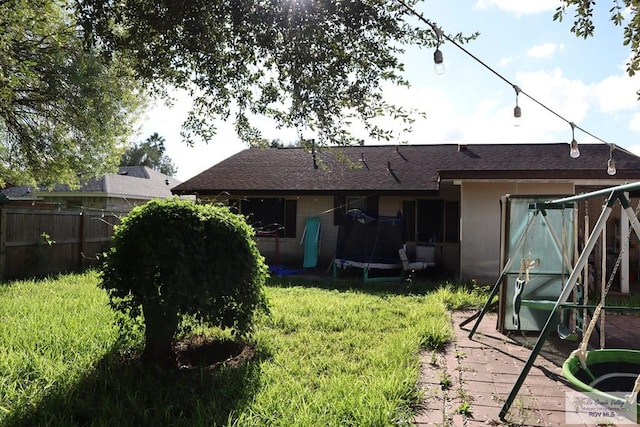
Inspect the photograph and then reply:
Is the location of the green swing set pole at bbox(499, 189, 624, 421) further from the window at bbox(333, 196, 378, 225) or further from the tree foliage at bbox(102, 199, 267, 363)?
the window at bbox(333, 196, 378, 225)

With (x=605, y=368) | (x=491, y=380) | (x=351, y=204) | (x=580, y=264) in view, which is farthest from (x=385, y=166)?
(x=605, y=368)

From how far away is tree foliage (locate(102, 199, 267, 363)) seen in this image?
4.02 metres

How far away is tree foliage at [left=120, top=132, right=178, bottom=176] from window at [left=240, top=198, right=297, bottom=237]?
34.4 meters

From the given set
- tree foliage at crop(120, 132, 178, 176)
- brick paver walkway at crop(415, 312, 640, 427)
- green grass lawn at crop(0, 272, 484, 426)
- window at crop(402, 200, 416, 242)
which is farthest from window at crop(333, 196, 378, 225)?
tree foliage at crop(120, 132, 178, 176)

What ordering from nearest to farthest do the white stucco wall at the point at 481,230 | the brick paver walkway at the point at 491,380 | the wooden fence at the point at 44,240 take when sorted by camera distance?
1. the brick paver walkway at the point at 491,380
2. the wooden fence at the point at 44,240
3. the white stucco wall at the point at 481,230

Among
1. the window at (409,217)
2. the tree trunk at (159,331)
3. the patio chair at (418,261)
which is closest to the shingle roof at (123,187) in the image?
the window at (409,217)

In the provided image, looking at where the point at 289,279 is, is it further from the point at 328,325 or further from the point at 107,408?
the point at 107,408

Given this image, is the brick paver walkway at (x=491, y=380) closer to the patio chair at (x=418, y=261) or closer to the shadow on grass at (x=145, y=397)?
the shadow on grass at (x=145, y=397)

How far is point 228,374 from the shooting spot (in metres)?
3.96

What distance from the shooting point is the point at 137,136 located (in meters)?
16.7

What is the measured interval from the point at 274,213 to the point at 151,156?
1528 inches

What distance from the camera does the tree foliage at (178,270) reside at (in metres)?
4.02

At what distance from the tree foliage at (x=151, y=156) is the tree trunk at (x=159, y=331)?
4364cm

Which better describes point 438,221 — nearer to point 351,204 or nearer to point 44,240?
point 351,204
